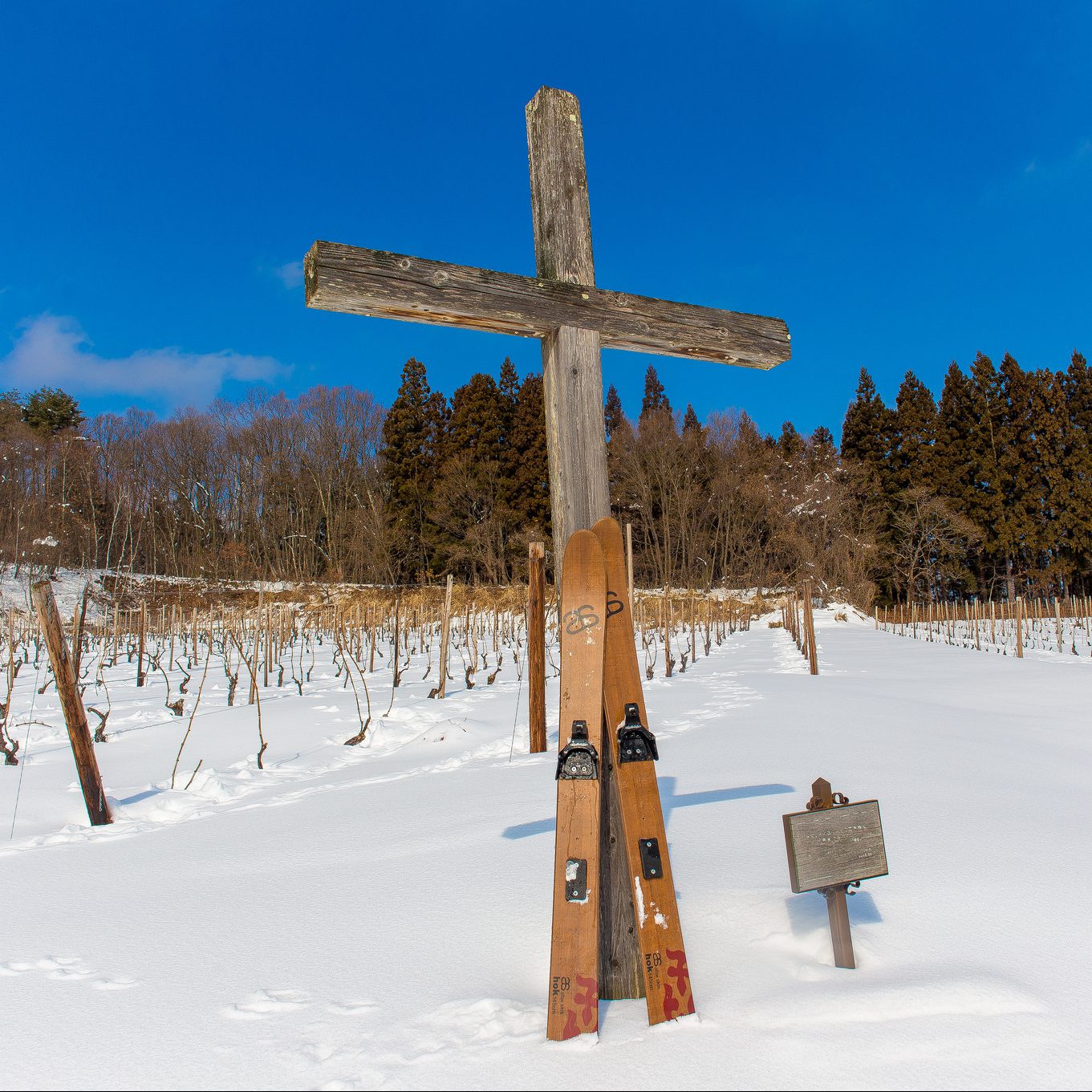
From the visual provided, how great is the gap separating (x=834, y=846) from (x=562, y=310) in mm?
1697

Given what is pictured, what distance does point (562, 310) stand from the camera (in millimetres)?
2203

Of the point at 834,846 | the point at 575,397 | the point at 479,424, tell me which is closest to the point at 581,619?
the point at 575,397

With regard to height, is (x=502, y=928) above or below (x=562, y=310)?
below

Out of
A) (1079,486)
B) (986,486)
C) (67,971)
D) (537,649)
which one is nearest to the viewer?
(67,971)

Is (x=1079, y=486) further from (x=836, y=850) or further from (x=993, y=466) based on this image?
(x=836, y=850)

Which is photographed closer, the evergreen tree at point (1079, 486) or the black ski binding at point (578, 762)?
the black ski binding at point (578, 762)

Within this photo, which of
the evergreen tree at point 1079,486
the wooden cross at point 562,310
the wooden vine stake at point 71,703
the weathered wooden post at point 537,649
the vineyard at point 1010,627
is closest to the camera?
the wooden cross at point 562,310

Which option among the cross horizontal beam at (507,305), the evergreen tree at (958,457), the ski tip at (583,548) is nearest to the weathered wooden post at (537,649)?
the cross horizontal beam at (507,305)

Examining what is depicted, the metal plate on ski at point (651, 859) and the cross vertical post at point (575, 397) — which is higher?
the cross vertical post at point (575, 397)

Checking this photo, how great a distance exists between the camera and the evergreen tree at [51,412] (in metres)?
34.0

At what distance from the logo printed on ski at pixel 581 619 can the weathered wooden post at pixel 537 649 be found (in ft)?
11.4

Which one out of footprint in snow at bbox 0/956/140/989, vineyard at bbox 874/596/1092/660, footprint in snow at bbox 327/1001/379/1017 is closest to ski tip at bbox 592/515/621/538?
footprint in snow at bbox 327/1001/379/1017

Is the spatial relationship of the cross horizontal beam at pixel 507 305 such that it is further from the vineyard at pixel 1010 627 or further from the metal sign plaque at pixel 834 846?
the vineyard at pixel 1010 627

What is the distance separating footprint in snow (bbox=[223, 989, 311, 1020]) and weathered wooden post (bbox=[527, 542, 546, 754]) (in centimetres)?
339
